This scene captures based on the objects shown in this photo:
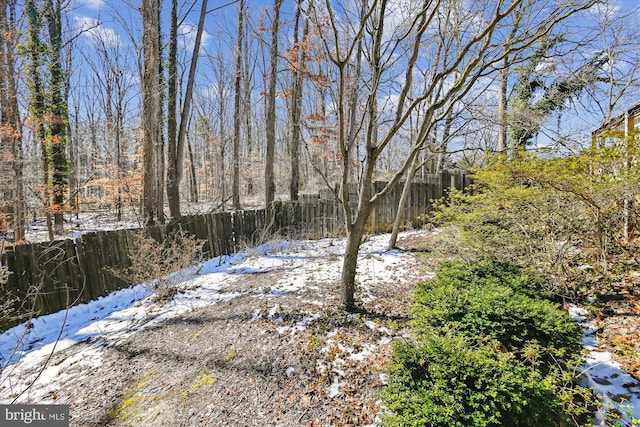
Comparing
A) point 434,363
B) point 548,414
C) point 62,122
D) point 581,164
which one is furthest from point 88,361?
point 62,122

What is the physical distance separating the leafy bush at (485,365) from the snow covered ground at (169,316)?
0.96 feet

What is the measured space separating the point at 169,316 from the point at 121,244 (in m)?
2.02

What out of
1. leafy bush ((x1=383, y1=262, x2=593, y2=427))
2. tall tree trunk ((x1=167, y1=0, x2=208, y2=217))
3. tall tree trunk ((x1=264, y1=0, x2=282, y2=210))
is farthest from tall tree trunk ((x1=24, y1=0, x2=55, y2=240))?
leafy bush ((x1=383, y1=262, x2=593, y2=427))

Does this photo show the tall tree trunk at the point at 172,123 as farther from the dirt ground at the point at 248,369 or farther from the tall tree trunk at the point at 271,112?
the dirt ground at the point at 248,369

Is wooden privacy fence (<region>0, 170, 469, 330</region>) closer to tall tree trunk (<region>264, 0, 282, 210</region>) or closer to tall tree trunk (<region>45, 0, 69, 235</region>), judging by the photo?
tall tree trunk (<region>264, 0, 282, 210</region>)

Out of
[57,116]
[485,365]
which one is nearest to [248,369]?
[485,365]

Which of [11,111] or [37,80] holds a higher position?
[37,80]

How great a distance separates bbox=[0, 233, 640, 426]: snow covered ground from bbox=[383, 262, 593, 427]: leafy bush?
0.29 meters

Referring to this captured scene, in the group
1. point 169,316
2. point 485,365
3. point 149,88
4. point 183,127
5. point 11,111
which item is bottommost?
point 169,316

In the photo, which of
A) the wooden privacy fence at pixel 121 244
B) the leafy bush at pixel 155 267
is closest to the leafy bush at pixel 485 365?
the wooden privacy fence at pixel 121 244

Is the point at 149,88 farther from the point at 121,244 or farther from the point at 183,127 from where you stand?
the point at 121,244

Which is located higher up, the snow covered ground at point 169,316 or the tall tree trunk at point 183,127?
the tall tree trunk at point 183,127

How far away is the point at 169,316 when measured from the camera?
4012 millimetres

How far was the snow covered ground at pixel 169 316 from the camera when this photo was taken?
2367 mm
